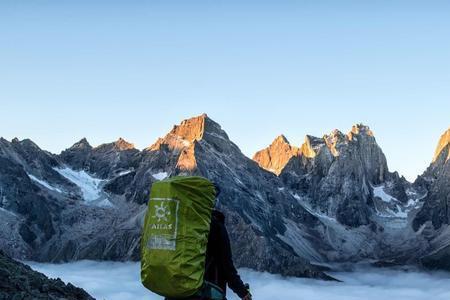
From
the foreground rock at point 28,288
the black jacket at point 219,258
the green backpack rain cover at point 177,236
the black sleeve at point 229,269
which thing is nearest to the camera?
the green backpack rain cover at point 177,236

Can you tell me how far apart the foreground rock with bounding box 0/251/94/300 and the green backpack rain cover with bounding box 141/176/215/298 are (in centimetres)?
1807

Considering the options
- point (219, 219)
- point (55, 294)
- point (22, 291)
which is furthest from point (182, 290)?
point (55, 294)

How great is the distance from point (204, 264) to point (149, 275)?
99cm

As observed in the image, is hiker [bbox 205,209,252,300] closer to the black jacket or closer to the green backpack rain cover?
the black jacket

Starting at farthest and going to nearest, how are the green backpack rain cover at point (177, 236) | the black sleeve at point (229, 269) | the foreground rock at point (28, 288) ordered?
1. the foreground rock at point (28, 288)
2. the black sleeve at point (229, 269)
3. the green backpack rain cover at point (177, 236)

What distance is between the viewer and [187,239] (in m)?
11.2

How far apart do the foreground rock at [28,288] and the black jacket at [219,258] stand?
59.5 feet

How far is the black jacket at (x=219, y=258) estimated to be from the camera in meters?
11.6

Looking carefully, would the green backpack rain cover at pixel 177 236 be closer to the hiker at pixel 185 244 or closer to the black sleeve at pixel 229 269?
the hiker at pixel 185 244

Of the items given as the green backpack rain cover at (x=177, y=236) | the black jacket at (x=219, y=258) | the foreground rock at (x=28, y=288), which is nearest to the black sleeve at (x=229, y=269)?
the black jacket at (x=219, y=258)

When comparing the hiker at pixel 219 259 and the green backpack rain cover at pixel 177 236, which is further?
the hiker at pixel 219 259

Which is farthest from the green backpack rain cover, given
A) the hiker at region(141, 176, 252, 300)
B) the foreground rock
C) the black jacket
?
the foreground rock

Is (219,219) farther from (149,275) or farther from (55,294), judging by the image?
(55,294)

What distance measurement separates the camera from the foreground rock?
96.0ft
